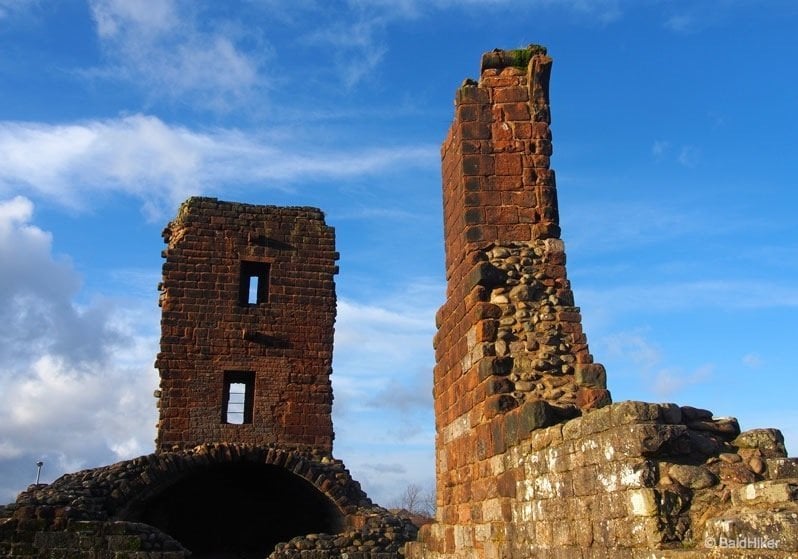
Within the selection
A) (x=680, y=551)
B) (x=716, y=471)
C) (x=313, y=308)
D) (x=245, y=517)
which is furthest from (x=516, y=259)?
(x=245, y=517)

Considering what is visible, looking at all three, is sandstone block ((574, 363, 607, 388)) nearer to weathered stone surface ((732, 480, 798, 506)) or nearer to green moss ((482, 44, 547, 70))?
weathered stone surface ((732, 480, 798, 506))

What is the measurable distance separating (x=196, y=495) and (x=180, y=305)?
13.7 ft

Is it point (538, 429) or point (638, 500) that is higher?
point (538, 429)

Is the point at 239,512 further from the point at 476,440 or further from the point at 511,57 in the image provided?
the point at 511,57

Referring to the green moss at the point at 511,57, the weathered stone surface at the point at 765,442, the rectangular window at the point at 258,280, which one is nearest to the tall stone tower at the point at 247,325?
the rectangular window at the point at 258,280

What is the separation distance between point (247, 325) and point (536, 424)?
1297 cm

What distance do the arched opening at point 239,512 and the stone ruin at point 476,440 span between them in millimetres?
44

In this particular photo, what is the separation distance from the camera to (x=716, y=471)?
4008mm

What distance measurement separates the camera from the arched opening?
1730cm

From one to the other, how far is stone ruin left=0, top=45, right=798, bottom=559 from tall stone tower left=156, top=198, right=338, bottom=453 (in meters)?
0.05

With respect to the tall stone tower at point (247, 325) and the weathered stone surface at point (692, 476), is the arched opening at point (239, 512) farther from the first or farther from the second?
the weathered stone surface at point (692, 476)

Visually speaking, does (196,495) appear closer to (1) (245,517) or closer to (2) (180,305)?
(1) (245,517)

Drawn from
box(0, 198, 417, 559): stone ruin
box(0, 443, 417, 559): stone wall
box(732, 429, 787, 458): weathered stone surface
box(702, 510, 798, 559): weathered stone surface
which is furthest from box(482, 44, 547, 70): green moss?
box(0, 198, 417, 559): stone ruin

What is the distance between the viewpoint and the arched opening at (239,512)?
1730cm
